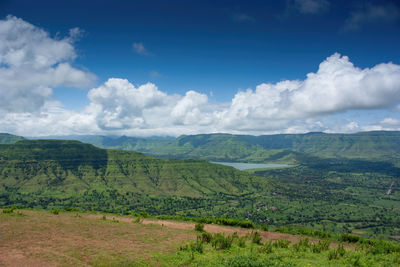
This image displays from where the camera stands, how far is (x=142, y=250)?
24625 mm

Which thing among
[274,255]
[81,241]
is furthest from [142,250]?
[274,255]

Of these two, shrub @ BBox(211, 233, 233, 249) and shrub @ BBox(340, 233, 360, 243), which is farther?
shrub @ BBox(340, 233, 360, 243)

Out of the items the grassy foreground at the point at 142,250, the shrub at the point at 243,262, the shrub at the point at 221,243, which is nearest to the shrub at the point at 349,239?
the grassy foreground at the point at 142,250

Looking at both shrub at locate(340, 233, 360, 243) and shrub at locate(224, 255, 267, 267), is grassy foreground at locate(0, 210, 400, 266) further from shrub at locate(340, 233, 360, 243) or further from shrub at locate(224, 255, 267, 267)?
shrub at locate(340, 233, 360, 243)

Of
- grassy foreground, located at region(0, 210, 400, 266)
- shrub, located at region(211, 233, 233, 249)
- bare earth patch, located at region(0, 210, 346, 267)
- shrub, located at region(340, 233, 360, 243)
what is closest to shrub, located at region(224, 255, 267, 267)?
grassy foreground, located at region(0, 210, 400, 266)

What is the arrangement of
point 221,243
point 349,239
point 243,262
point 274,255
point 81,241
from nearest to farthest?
point 243,262, point 274,255, point 221,243, point 81,241, point 349,239

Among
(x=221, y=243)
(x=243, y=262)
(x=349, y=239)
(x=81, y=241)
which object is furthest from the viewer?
(x=349, y=239)

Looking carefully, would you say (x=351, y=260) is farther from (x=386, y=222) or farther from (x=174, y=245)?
(x=386, y=222)

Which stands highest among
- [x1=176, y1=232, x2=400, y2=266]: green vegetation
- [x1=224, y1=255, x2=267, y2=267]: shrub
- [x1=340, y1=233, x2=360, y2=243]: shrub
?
[x1=224, y1=255, x2=267, y2=267]: shrub

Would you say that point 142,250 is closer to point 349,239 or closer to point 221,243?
point 221,243

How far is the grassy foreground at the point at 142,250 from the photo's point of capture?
20.7m

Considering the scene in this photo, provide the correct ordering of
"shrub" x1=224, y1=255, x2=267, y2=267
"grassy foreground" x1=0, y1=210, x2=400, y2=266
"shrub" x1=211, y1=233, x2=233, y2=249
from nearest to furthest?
1. "shrub" x1=224, y1=255, x2=267, y2=267
2. "grassy foreground" x1=0, y1=210, x2=400, y2=266
3. "shrub" x1=211, y1=233, x2=233, y2=249

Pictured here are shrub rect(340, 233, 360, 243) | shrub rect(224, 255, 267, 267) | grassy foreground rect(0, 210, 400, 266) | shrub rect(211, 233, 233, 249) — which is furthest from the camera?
shrub rect(340, 233, 360, 243)

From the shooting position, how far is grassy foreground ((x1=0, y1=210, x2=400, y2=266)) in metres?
20.7
